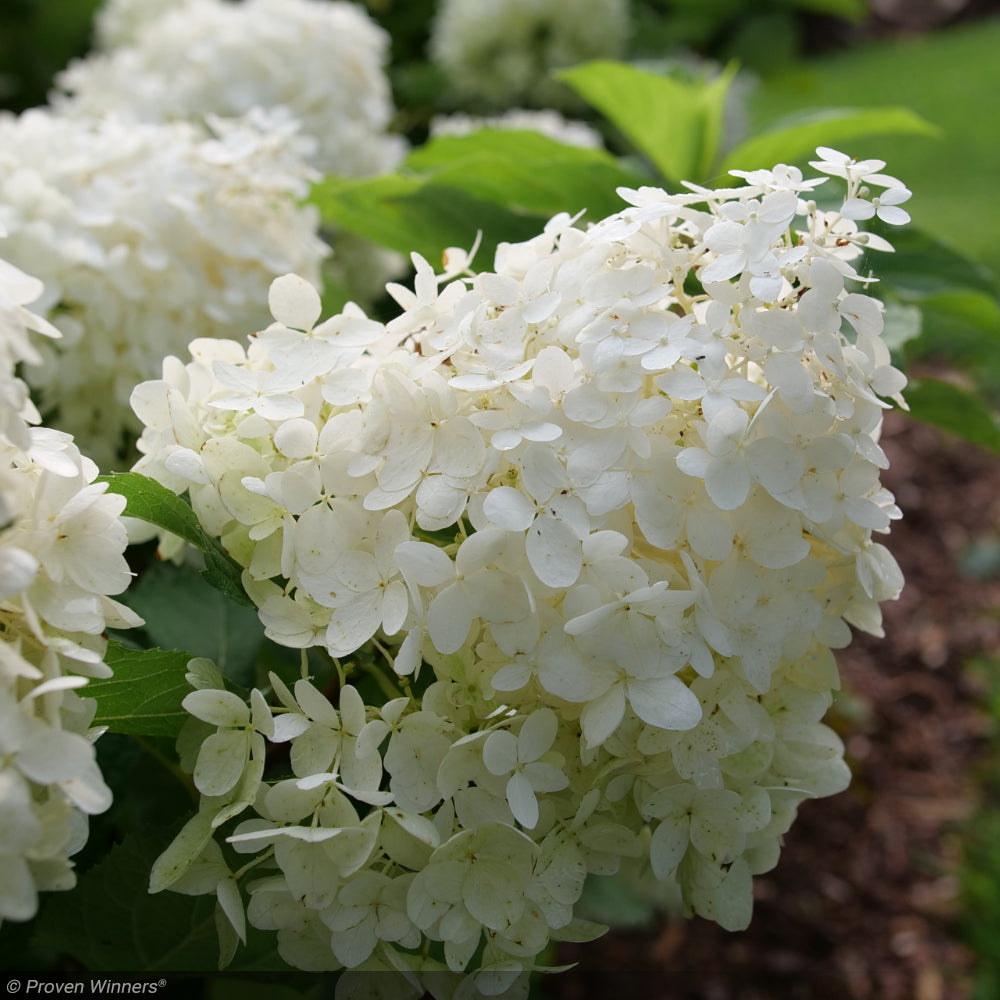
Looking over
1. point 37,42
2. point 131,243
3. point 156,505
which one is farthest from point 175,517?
point 37,42

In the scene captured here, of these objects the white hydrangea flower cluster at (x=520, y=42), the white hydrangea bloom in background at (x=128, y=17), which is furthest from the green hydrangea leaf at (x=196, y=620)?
the white hydrangea flower cluster at (x=520, y=42)

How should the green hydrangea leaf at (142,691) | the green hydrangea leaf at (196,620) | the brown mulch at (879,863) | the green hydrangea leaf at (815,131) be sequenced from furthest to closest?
the brown mulch at (879,863)
the green hydrangea leaf at (815,131)
the green hydrangea leaf at (196,620)
the green hydrangea leaf at (142,691)

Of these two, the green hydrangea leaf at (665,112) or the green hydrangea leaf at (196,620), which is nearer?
the green hydrangea leaf at (196,620)

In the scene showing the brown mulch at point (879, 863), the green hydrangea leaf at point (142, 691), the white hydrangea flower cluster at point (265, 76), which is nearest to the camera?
the green hydrangea leaf at point (142, 691)

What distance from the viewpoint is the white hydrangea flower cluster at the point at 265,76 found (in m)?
1.08

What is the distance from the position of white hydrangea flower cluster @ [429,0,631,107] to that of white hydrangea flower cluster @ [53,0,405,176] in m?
0.53

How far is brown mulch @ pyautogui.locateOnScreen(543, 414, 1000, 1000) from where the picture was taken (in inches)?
59.9

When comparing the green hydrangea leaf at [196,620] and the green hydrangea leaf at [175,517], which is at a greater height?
the green hydrangea leaf at [175,517]

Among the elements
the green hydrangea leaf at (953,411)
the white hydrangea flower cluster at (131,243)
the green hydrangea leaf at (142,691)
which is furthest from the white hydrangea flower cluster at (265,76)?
the green hydrangea leaf at (142,691)

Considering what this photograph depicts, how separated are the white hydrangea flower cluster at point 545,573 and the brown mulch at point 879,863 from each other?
883 mm

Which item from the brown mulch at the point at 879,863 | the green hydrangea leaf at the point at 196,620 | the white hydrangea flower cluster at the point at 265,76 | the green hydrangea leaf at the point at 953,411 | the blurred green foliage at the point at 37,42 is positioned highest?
the white hydrangea flower cluster at the point at 265,76

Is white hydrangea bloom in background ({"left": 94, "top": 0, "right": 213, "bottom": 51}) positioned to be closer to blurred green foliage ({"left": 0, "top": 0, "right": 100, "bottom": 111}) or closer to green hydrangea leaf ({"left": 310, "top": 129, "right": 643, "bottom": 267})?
blurred green foliage ({"left": 0, "top": 0, "right": 100, "bottom": 111})

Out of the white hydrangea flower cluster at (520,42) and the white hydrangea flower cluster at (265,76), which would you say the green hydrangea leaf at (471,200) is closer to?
the white hydrangea flower cluster at (265,76)

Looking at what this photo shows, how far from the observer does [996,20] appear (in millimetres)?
6422
